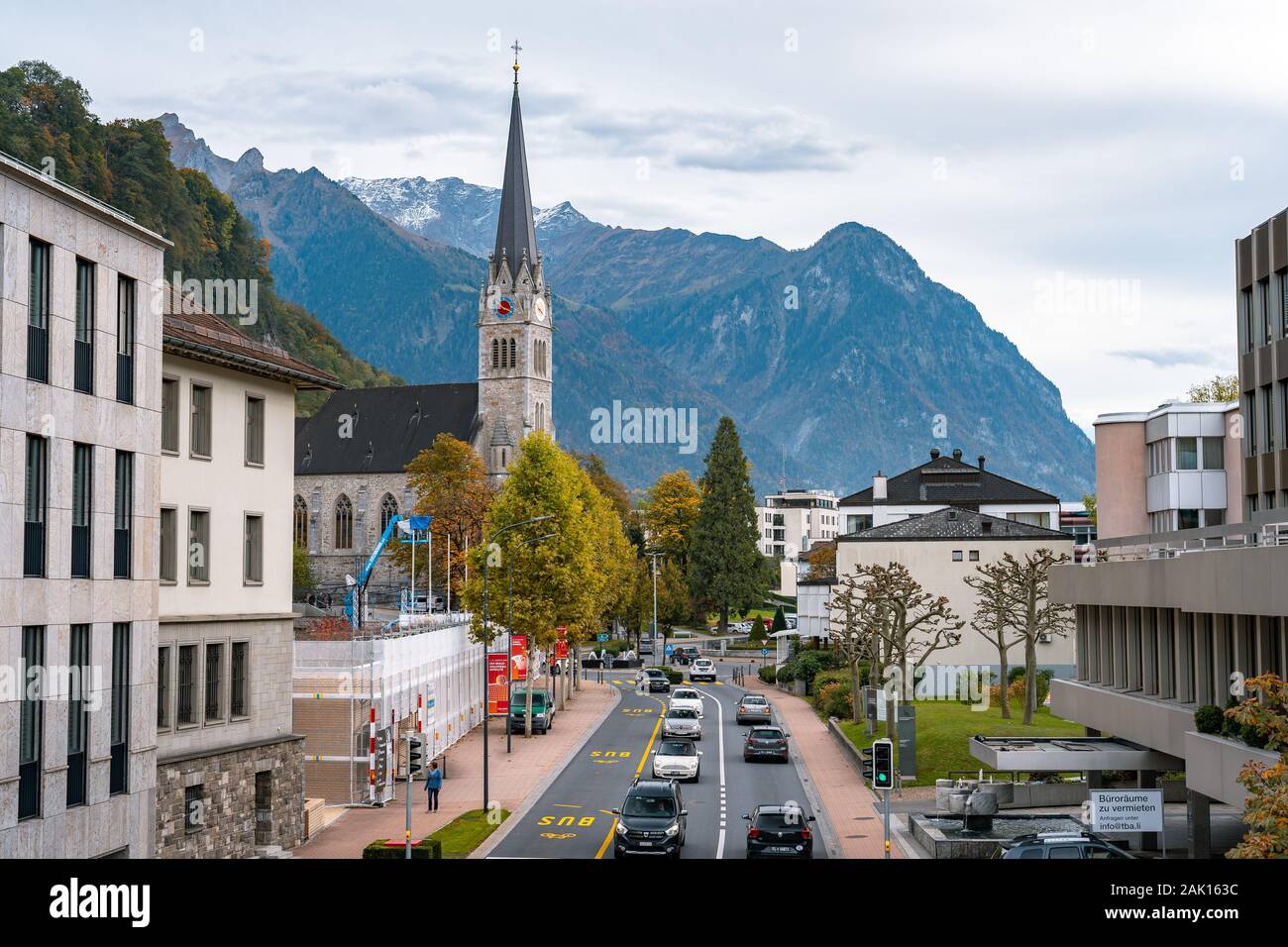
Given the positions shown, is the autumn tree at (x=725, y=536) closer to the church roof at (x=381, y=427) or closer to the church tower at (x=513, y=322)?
the church tower at (x=513, y=322)

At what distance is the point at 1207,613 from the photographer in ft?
102

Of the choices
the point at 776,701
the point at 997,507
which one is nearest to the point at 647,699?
the point at 776,701

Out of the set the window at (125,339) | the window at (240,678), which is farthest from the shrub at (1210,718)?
the window at (125,339)

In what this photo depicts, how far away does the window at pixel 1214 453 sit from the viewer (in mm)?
54325

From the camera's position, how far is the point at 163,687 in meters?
32.2

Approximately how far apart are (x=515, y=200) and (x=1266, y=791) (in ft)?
430

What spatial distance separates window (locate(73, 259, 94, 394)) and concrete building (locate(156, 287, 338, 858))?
4.13 m

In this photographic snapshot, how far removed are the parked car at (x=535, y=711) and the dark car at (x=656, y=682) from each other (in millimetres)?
20908

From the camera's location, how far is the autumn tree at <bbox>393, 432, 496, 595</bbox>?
362 feet

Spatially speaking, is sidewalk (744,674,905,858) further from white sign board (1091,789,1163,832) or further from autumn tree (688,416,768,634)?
autumn tree (688,416,768,634)

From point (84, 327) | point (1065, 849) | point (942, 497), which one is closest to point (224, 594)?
point (84, 327)

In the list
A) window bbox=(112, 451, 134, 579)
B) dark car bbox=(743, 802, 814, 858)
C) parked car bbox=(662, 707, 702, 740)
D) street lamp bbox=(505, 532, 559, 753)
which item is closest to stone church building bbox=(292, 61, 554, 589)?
street lamp bbox=(505, 532, 559, 753)
